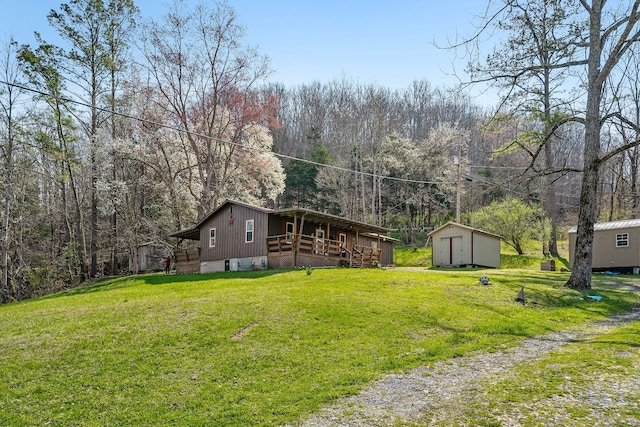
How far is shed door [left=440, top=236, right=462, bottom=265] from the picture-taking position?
28.7 meters

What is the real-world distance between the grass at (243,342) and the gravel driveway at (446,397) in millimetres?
382

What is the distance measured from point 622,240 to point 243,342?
74.2 feet

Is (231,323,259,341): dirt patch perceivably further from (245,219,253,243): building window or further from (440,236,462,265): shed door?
(440,236,462,265): shed door

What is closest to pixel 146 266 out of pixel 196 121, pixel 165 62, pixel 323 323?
pixel 196 121

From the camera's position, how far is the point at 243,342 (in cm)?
943

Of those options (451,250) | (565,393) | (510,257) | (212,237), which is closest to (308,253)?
(212,237)

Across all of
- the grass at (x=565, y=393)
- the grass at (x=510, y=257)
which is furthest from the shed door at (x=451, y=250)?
the grass at (x=565, y=393)

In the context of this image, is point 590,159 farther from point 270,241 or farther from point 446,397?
point 270,241

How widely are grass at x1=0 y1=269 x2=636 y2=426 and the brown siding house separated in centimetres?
699

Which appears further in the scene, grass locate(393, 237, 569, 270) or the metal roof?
grass locate(393, 237, 569, 270)

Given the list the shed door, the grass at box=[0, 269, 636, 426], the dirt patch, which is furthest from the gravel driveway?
the shed door

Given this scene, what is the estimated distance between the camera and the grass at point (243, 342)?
268 inches

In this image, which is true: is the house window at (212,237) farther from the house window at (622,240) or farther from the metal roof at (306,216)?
the house window at (622,240)

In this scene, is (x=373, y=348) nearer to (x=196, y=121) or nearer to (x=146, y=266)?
(x=196, y=121)
